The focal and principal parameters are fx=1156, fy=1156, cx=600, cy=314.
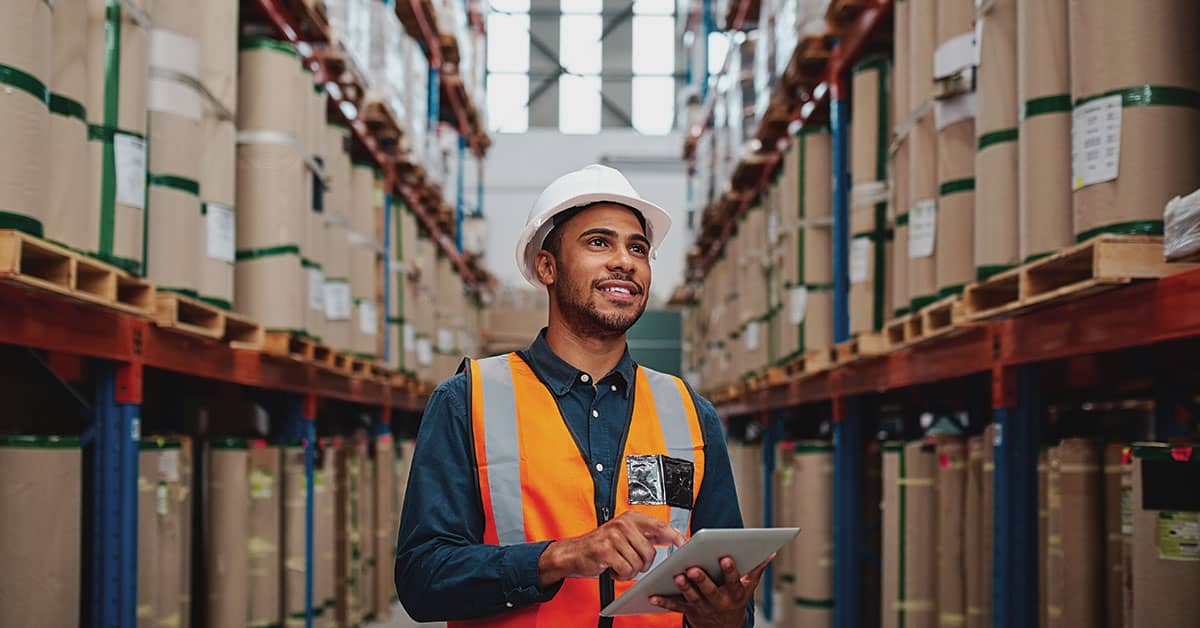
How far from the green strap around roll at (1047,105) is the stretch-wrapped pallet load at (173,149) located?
2.92 m

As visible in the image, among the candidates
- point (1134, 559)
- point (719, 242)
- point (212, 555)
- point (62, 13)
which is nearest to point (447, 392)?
point (1134, 559)

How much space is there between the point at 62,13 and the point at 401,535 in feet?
6.94

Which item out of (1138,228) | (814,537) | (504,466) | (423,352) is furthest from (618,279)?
(423,352)

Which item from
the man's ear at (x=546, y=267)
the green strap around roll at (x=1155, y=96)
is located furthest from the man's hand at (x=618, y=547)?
the green strap around roll at (x=1155, y=96)

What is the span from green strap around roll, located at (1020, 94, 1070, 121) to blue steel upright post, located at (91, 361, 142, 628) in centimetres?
292

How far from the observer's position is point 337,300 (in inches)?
255

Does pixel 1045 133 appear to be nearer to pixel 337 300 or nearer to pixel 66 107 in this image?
pixel 66 107

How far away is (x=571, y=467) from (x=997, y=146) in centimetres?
194

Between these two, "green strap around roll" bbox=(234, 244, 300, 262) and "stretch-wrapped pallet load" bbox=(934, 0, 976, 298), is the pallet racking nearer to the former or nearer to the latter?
"stretch-wrapped pallet load" bbox=(934, 0, 976, 298)

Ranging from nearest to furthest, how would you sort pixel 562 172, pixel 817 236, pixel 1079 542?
pixel 1079 542 < pixel 817 236 < pixel 562 172

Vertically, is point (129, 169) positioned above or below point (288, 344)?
above

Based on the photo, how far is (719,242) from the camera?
433 inches

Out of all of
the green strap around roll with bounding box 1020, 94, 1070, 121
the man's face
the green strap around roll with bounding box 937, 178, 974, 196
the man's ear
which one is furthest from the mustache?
the green strap around roll with bounding box 937, 178, 974, 196

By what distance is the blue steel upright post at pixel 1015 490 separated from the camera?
354cm
